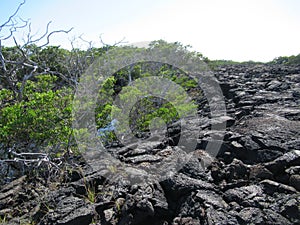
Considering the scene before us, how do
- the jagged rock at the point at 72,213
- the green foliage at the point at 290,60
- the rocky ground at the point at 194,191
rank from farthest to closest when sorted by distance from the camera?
1. the green foliage at the point at 290,60
2. the jagged rock at the point at 72,213
3. the rocky ground at the point at 194,191

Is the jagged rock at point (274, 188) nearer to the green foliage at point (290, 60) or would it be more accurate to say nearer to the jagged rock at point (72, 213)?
the jagged rock at point (72, 213)

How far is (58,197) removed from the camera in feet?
15.9

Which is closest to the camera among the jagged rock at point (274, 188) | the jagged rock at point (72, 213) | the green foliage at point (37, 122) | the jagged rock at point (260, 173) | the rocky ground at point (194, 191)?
the rocky ground at point (194, 191)

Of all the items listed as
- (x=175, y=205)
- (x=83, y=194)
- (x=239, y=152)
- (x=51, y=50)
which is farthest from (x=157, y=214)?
(x=51, y=50)

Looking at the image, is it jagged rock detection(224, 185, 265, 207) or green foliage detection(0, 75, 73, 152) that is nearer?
jagged rock detection(224, 185, 265, 207)

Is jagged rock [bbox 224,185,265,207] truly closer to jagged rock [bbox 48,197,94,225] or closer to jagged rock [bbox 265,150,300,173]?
jagged rock [bbox 265,150,300,173]

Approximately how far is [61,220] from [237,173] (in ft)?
9.83

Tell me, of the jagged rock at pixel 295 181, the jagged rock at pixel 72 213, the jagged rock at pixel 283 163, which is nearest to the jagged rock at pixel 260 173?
the jagged rock at pixel 283 163

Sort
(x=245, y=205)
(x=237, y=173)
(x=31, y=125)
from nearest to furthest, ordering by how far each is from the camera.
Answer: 1. (x=245, y=205)
2. (x=237, y=173)
3. (x=31, y=125)

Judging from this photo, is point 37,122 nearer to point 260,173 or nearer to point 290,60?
point 260,173

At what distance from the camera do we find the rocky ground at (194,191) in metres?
3.77

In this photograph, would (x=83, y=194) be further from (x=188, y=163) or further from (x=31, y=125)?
(x=31, y=125)

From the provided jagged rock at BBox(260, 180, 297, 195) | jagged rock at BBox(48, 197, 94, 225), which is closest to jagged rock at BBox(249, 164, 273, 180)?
jagged rock at BBox(260, 180, 297, 195)

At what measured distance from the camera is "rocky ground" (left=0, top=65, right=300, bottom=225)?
12.4 feet
